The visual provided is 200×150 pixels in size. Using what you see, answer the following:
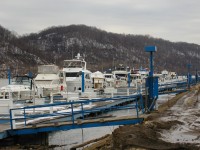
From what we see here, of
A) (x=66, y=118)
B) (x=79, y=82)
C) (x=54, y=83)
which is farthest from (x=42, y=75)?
(x=66, y=118)

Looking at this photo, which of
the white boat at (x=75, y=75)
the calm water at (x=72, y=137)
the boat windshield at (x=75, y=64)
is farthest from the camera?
the boat windshield at (x=75, y=64)

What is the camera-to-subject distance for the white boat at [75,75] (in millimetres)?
41500

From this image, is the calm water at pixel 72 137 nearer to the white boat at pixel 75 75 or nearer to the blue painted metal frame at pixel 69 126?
the blue painted metal frame at pixel 69 126

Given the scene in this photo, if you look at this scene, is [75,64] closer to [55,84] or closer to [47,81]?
[47,81]

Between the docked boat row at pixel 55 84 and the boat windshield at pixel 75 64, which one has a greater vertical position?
the boat windshield at pixel 75 64

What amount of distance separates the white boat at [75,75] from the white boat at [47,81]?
1545 millimetres

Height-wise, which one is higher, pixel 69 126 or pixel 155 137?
pixel 155 137

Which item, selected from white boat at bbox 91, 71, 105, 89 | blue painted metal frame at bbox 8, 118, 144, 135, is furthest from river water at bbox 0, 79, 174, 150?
white boat at bbox 91, 71, 105, 89

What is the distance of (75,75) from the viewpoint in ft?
142

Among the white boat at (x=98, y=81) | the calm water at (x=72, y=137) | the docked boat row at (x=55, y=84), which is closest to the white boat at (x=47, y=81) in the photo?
the docked boat row at (x=55, y=84)

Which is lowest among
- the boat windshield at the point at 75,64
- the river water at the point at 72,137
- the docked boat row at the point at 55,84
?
the river water at the point at 72,137

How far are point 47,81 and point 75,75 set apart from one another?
692 centimetres

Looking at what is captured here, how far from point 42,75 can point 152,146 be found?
28.5 m

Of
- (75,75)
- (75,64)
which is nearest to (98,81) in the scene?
(75,64)
